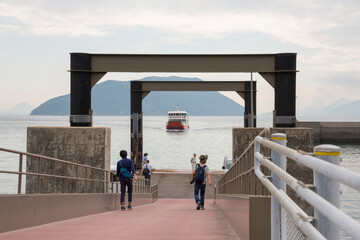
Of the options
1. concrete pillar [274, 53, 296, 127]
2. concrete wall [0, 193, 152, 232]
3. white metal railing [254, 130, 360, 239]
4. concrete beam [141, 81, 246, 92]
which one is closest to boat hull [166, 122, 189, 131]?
concrete beam [141, 81, 246, 92]

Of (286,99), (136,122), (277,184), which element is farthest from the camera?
(136,122)

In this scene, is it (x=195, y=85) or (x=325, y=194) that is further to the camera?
(x=195, y=85)

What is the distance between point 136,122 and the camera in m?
36.5

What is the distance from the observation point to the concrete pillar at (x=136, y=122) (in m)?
35.3

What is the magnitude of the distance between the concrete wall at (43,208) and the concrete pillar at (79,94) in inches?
209

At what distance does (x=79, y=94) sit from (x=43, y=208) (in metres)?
10.1

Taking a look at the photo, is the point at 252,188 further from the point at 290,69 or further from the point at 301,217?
the point at 290,69

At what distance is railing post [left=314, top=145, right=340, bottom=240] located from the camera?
95.3 inches

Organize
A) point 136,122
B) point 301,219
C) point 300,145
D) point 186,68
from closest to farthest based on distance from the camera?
point 301,219 → point 300,145 → point 186,68 → point 136,122

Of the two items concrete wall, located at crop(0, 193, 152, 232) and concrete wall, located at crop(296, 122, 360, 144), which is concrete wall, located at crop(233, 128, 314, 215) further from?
concrete wall, located at crop(296, 122, 360, 144)

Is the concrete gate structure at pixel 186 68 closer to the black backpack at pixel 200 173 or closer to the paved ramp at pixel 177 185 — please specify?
the black backpack at pixel 200 173

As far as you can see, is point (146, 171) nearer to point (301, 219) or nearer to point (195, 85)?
point (195, 85)

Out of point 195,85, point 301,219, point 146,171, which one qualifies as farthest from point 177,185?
point 301,219

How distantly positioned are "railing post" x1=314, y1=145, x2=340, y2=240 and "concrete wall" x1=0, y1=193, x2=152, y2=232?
6.08m
